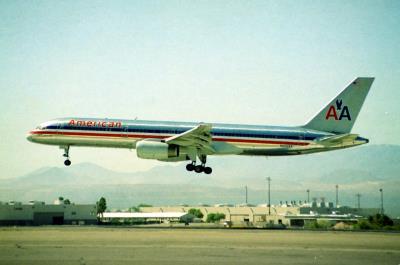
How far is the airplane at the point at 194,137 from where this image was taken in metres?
55.5

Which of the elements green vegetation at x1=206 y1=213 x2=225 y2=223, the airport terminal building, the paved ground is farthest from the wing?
green vegetation at x1=206 y1=213 x2=225 y2=223

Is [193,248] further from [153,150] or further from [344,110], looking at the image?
[344,110]

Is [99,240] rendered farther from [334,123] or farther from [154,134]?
[334,123]

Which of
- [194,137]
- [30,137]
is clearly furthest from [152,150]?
[30,137]

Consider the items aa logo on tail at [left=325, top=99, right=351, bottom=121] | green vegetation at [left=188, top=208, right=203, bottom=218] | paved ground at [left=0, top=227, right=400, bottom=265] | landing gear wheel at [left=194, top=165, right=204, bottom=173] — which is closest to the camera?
paved ground at [left=0, top=227, right=400, bottom=265]

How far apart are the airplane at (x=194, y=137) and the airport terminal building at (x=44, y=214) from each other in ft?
68.3

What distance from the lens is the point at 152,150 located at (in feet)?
177

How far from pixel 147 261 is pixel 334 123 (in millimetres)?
36852

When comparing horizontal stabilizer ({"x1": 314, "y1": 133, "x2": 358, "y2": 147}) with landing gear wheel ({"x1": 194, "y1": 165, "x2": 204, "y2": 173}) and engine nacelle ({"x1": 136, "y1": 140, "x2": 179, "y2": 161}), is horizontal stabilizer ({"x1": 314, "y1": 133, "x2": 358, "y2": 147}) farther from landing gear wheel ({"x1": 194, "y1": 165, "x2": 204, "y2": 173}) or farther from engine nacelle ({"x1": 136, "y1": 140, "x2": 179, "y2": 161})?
engine nacelle ({"x1": 136, "y1": 140, "x2": 179, "y2": 161})

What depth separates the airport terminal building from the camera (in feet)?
241

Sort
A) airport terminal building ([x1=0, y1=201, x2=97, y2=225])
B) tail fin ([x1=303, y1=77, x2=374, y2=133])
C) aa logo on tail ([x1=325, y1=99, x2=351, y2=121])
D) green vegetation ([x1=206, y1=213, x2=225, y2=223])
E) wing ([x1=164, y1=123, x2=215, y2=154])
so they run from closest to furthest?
1. wing ([x1=164, y1=123, x2=215, y2=154])
2. tail fin ([x1=303, y1=77, x2=374, y2=133])
3. aa logo on tail ([x1=325, y1=99, x2=351, y2=121])
4. airport terminal building ([x1=0, y1=201, x2=97, y2=225])
5. green vegetation ([x1=206, y1=213, x2=225, y2=223])

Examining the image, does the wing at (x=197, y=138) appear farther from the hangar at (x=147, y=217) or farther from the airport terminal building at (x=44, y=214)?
the hangar at (x=147, y=217)

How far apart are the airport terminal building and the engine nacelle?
29.1 m

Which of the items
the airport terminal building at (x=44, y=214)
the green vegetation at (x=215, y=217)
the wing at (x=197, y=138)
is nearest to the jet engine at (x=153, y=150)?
the wing at (x=197, y=138)
